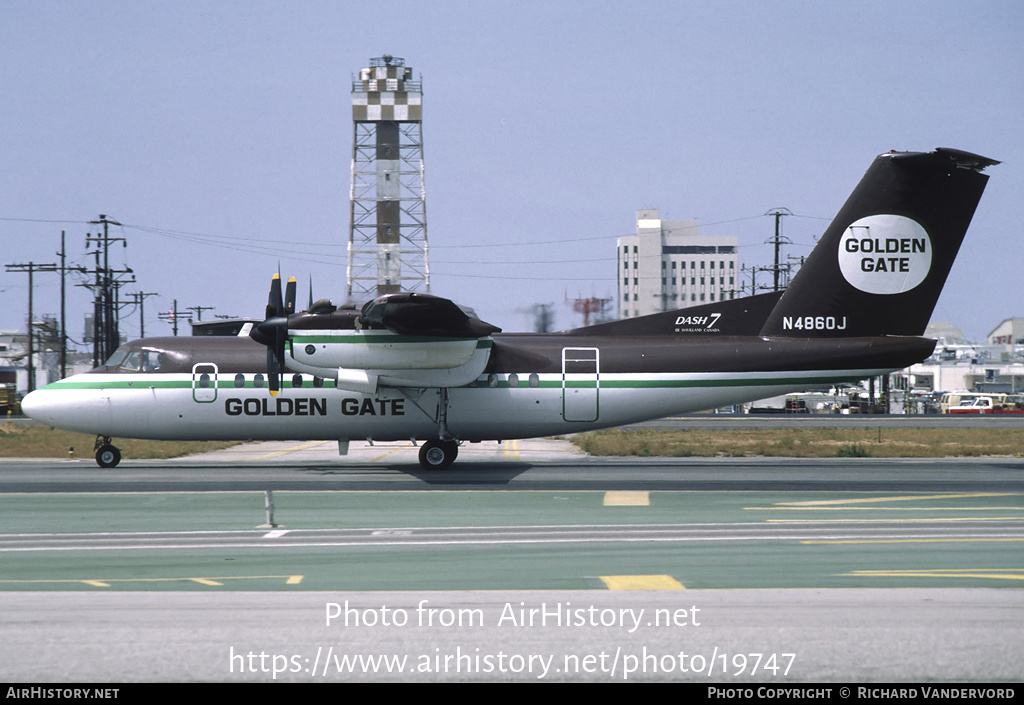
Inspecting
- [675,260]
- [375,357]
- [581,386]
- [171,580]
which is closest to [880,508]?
[581,386]

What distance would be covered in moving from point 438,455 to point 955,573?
50.5 ft

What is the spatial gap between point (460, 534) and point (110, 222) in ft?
210

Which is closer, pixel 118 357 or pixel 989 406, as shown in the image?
pixel 118 357

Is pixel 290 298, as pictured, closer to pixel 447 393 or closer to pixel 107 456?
pixel 447 393

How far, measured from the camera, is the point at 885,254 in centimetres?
2439

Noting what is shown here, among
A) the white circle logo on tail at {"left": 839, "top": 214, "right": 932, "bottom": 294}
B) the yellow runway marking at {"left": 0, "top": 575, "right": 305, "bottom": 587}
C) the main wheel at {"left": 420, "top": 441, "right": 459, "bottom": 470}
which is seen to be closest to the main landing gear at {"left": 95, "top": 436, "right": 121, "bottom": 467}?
the main wheel at {"left": 420, "top": 441, "right": 459, "bottom": 470}

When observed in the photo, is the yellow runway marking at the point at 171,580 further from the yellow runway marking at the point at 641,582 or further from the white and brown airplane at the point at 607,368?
the white and brown airplane at the point at 607,368

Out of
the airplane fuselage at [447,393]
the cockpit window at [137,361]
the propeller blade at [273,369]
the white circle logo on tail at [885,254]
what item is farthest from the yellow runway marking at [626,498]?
the cockpit window at [137,361]

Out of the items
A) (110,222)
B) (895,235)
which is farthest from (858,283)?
(110,222)

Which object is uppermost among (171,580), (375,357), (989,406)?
(375,357)

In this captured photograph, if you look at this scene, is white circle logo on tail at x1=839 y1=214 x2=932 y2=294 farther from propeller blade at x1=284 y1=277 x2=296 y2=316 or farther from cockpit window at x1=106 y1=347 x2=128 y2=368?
cockpit window at x1=106 y1=347 x2=128 y2=368

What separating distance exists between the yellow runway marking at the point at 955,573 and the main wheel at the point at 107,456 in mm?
20847

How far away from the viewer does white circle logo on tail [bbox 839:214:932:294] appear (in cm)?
2422

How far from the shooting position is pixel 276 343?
22.9m
